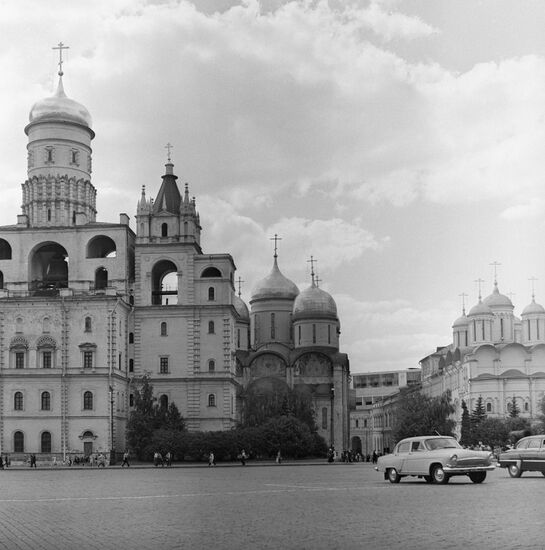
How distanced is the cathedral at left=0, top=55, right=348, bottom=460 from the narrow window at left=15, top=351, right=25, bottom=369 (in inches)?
2.8

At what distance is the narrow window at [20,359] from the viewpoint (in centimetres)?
7256

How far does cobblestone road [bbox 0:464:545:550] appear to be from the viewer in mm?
14773

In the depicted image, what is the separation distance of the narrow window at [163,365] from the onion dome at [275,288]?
31.9 metres

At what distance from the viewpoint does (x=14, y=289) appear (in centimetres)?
7488

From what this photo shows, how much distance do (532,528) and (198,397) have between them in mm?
60064

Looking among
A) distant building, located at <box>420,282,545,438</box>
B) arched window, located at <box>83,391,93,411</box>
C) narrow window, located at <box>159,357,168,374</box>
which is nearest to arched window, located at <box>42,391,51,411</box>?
arched window, located at <box>83,391,93,411</box>

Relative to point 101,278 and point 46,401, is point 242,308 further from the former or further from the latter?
point 46,401

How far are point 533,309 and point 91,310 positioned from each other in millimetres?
58692

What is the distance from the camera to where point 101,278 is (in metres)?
78.6

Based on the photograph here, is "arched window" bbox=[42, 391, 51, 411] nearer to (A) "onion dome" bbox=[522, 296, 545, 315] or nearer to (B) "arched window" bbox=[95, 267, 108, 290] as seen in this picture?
(B) "arched window" bbox=[95, 267, 108, 290]

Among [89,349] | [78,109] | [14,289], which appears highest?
[78,109]

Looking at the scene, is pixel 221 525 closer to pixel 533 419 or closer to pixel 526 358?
pixel 533 419

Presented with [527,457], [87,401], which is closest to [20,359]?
[87,401]

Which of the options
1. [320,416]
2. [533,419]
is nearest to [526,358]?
[533,419]
